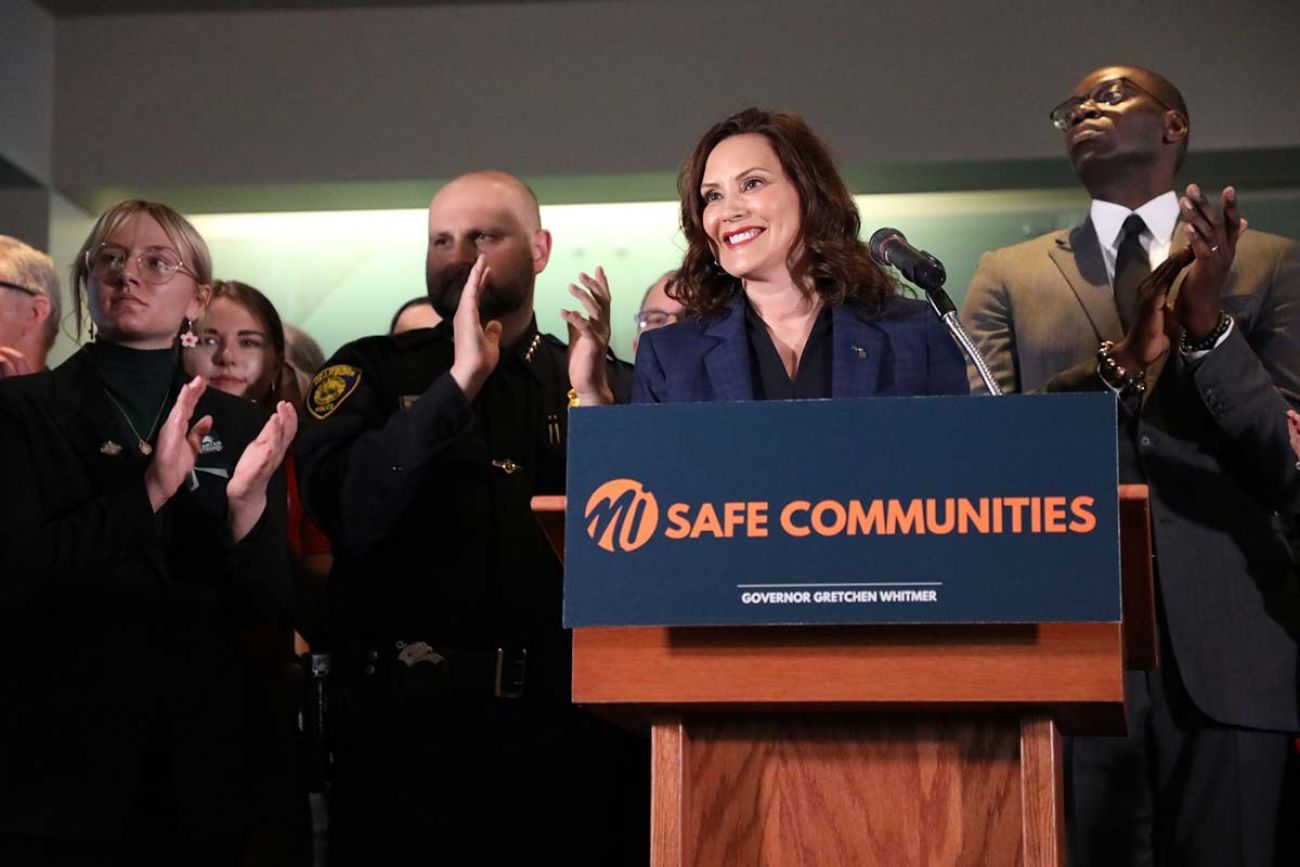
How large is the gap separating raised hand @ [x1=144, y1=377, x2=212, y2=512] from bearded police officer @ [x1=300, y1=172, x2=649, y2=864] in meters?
0.32

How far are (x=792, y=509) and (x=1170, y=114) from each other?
206 centimetres

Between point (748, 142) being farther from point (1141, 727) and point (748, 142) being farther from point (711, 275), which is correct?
point (1141, 727)

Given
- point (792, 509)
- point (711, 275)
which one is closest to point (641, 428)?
point (792, 509)

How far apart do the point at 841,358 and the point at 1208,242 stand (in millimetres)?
751

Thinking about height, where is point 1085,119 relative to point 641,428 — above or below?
above

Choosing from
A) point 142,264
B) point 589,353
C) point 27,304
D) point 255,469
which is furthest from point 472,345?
point 27,304

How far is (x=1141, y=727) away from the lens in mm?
3211

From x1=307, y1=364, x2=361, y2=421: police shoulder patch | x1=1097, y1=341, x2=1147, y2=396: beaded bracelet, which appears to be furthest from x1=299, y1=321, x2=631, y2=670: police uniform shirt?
x1=1097, y1=341, x2=1147, y2=396: beaded bracelet

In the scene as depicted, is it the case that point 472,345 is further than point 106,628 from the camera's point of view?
Yes

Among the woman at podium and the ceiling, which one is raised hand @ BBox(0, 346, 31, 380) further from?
the ceiling

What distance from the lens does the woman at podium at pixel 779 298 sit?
2836mm

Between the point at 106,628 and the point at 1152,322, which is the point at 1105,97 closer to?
the point at 1152,322

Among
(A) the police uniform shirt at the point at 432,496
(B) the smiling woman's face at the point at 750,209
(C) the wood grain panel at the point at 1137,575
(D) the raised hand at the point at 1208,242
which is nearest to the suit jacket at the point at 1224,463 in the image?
(D) the raised hand at the point at 1208,242

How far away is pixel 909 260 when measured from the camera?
97.2 inches
